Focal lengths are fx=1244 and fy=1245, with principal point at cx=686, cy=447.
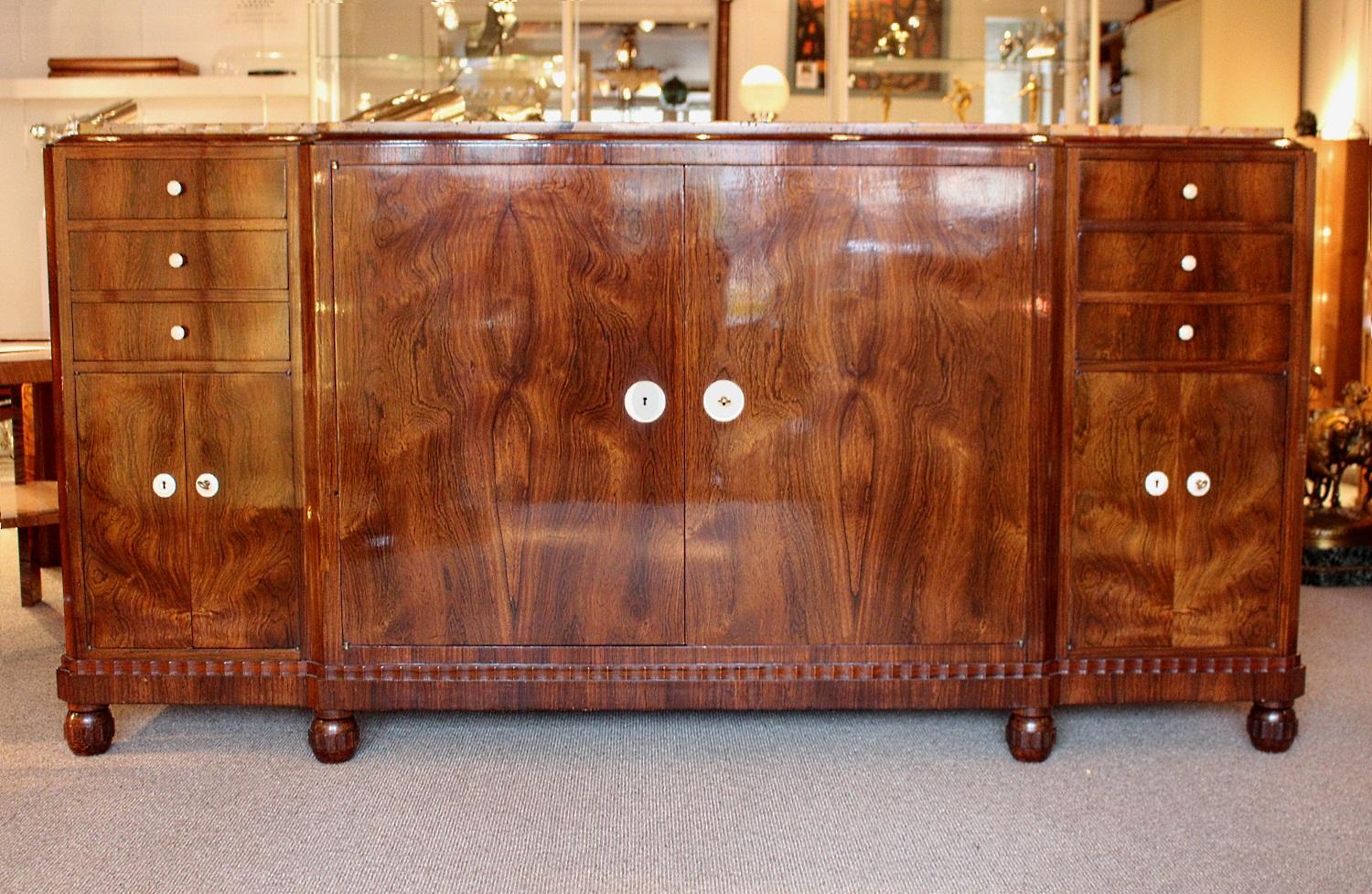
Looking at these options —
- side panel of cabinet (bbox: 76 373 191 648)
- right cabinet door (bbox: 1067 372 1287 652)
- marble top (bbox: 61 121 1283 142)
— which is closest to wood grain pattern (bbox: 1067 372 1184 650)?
right cabinet door (bbox: 1067 372 1287 652)

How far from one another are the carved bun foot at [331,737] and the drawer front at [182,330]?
0.60m

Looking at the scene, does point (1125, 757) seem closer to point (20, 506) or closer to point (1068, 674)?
point (1068, 674)

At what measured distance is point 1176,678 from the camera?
6.91 feet

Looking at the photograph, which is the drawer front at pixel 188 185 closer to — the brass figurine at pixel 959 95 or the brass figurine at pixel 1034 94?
the brass figurine at pixel 959 95

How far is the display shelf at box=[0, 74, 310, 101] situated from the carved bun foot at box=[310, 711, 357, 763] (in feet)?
13.6

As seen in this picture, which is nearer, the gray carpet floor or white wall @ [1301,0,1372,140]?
the gray carpet floor

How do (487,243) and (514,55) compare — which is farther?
(514,55)

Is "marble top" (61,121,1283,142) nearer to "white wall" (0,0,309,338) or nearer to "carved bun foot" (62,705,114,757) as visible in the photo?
"carved bun foot" (62,705,114,757)

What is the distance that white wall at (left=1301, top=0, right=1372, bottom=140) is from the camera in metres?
5.21

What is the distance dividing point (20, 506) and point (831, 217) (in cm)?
210

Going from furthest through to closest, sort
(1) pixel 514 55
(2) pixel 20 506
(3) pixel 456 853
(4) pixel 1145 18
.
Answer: (4) pixel 1145 18 < (1) pixel 514 55 < (2) pixel 20 506 < (3) pixel 456 853

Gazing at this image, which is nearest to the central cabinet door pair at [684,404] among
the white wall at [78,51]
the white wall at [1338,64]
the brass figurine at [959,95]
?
the brass figurine at [959,95]

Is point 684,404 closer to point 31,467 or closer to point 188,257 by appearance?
point 188,257

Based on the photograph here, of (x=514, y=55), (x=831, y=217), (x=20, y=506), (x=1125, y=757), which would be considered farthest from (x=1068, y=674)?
(x=514, y=55)
